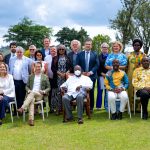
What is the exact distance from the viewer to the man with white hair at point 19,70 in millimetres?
10008

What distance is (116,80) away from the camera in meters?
9.43

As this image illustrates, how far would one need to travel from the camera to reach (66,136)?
7.48 m

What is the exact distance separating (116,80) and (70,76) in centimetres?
114

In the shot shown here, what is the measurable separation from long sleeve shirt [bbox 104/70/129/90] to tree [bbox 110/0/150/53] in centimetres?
1507

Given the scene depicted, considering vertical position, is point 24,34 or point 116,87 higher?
point 24,34

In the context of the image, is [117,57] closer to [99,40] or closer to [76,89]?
[76,89]

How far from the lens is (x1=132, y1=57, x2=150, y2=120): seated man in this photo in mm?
9211

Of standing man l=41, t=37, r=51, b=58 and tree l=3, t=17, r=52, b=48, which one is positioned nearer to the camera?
standing man l=41, t=37, r=51, b=58

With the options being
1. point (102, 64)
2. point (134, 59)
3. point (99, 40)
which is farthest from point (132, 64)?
point (99, 40)

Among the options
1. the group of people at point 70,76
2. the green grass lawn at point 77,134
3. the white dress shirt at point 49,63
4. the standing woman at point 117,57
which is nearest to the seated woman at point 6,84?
the group of people at point 70,76

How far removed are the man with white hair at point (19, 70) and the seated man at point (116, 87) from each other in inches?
85.1

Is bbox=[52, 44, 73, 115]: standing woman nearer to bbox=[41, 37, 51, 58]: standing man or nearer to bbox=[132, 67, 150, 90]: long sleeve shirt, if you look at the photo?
bbox=[41, 37, 51, 58]: standing man

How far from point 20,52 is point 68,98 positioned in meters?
1.90

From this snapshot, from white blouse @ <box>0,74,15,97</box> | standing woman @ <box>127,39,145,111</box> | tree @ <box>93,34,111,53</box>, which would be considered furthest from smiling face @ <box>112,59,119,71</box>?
tree @ <box>93,34,111,53</box>
